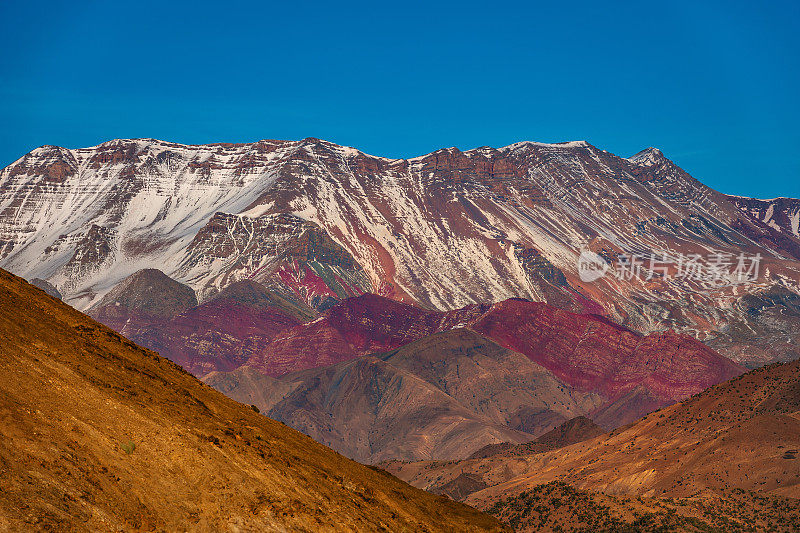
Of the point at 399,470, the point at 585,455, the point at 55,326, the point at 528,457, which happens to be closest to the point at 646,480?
the point at 585,455

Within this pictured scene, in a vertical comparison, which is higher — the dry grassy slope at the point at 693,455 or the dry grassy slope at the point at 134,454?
the dry grassy slope at the point at 693,455

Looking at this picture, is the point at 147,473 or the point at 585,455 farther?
the point at 585,455

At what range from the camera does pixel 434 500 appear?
42.0 meters

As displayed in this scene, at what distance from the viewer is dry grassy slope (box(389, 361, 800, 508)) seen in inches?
3036

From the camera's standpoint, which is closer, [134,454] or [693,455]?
[134,454]

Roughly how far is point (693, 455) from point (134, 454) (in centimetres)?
6898

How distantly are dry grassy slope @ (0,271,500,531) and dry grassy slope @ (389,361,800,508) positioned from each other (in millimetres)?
46957

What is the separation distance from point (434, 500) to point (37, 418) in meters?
21.5

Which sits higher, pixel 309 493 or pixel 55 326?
pixel 55 326

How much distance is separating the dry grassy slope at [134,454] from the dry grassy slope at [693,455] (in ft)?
154

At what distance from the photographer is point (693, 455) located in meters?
85.2

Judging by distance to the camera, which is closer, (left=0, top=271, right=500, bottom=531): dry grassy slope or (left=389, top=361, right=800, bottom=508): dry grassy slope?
(left=0, top=271, right=500, bottom=531): dry grassy slope

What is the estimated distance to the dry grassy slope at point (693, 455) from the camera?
253ft

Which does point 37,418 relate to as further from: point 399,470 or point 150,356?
point 399,470
